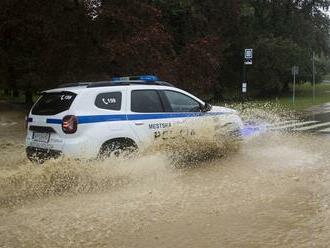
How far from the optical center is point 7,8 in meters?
17.5

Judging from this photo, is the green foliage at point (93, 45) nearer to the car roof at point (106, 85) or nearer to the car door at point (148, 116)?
the car roof at point (106, 85)

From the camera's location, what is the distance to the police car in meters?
9.05

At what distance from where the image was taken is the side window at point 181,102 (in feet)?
35.1

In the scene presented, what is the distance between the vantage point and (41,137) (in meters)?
9.46

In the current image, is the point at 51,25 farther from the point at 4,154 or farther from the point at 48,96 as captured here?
the point at 48,96

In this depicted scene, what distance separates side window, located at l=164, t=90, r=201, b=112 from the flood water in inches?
40.4

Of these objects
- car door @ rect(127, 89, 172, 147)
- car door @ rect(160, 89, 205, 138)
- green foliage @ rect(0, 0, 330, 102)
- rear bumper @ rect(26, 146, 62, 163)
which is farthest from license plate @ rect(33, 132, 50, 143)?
green foliage @ rect(0, 0, 330, 102)

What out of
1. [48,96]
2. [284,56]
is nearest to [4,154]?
[48,96]

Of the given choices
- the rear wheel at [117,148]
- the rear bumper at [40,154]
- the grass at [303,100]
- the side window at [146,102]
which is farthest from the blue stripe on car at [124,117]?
the grass at [303,100]

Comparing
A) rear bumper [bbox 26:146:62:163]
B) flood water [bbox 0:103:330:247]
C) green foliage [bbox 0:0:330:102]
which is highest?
green foliage [bbox 0:0:330:102]

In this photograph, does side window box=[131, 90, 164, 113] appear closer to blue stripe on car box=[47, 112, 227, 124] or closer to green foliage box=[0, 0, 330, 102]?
blue stripe on car box=[47, 112, 227, 124]

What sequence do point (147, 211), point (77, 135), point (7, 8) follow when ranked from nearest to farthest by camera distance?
1. point (147, 211)
2. point (77, 135)
3. point (7, 8)

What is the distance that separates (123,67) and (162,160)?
8.46m

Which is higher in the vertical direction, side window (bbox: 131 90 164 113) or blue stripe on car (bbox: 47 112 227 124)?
side window (bbox: 131 90 164 113)
